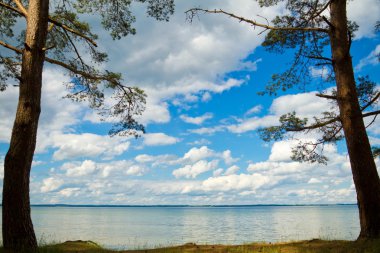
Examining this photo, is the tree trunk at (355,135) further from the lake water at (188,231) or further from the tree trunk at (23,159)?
the tree trunk at (23,159)

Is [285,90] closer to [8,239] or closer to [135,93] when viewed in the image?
[135,93]

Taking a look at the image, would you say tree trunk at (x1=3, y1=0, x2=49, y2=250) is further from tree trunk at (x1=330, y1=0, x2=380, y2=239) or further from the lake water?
tree trunk at (x1=330, y1=0, x2=380, y2=239)

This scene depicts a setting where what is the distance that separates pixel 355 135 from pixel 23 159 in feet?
25.9

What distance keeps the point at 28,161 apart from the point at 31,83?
1.85 metres

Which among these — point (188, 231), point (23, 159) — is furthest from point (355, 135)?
point (188, 231)

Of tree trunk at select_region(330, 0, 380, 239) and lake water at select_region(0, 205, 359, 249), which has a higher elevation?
tree trunk at select_region(330, 0, 380, 239)

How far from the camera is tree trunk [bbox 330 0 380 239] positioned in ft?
26.8

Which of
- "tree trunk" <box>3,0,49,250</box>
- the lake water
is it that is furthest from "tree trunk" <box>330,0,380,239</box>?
"tree trunk" <box>3,0,49,250</box>

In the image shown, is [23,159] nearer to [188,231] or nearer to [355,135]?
[355,135]

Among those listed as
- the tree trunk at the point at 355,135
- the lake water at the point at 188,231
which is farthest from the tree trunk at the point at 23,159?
the tree trunk at the point at 355,135

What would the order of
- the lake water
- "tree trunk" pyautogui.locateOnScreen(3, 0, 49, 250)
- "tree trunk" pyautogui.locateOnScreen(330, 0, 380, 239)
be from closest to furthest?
"tree trunk" pyautogui.locateOnScreen(3, 0, 49, 250), "tree trunk" pyautogui.locateOnScreen(330, 0, 380, 239), the lake water

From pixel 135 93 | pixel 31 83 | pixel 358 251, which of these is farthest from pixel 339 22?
pixel 31 83

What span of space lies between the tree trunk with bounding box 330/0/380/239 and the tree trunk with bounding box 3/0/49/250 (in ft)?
24.9

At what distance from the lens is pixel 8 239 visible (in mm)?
7582
